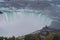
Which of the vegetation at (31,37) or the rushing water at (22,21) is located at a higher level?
the rushing water at (22,21)

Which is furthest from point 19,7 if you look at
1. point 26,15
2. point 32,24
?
point 32,24

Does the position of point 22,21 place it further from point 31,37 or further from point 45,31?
point 45,31

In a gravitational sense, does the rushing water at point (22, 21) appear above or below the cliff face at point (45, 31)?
above

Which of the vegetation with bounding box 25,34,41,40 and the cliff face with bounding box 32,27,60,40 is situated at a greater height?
the cliff face with bounding box 32,27,60,40

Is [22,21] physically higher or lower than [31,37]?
higher

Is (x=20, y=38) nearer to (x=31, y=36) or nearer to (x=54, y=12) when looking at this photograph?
(x=31, y=36)

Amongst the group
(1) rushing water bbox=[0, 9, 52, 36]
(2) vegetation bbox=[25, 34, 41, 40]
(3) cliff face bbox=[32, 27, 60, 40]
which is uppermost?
(1) rushing water bbox=[0, 9, 52, 36]

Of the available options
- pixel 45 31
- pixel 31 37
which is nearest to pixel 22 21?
pixel 31 37

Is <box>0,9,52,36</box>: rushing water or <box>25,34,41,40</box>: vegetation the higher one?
<box>0,9,52,36</box>: rushing water

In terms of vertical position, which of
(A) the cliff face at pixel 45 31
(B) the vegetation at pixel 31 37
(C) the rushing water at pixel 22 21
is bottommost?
(B) the vegetation at pixel 31 37
